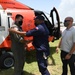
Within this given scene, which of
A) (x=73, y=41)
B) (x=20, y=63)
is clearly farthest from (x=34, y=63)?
(x=73, y=41)

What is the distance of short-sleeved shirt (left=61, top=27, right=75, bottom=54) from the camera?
16.7 ft

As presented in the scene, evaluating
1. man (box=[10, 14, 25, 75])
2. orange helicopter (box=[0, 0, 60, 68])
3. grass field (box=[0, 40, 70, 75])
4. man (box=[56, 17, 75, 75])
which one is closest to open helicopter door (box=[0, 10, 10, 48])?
orange helicopter (box=[0, 0, 60, 68])

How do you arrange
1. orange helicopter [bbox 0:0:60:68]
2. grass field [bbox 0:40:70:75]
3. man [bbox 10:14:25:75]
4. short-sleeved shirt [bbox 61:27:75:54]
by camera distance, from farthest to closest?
orange helicopter [bbox 0:0:60:68] < grass field [bbox 0:40:70:75] < man [bbox 10:14:25:75] < short-sleeved shirt [bbox 61:27:75:54]

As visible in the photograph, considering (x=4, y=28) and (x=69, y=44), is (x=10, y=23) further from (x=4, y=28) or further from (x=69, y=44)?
(x=69, y=44)

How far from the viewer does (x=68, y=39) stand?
5.17 m

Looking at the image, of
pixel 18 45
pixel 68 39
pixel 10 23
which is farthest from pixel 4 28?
pixel 68 39

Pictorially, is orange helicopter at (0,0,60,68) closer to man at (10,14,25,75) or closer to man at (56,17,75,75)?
man at (10,14,25,75)

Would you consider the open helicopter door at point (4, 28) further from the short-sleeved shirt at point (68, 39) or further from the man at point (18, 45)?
the short-sleeved shirt at point (68, 39)

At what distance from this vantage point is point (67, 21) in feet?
16.7

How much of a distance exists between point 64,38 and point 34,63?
118 inches

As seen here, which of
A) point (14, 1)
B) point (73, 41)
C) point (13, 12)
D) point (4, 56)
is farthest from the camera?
point (14, 1)

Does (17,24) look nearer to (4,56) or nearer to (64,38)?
(64,38)

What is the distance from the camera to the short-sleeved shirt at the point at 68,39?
16.7 feet

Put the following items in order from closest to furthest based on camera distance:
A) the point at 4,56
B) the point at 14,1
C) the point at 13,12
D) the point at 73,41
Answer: the point at 73,41, the point at 4,56, the point at 13,12, the point at 14,1
